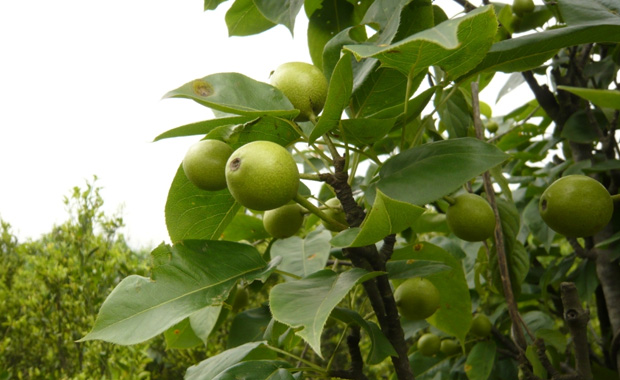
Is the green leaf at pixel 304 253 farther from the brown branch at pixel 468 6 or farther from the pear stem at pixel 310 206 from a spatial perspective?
the brown branch at pixel 468 6

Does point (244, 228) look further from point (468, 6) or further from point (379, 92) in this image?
point (468, 6)

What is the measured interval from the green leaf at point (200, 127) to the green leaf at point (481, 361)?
1160 mm

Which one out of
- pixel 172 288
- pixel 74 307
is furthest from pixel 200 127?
pixel 74 307

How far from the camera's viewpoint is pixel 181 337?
152 cm

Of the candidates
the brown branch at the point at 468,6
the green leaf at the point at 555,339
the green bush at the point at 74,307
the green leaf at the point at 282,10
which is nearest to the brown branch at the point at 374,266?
the green leaf at the point at 282,10

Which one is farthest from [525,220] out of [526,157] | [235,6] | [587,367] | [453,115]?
[235,6]

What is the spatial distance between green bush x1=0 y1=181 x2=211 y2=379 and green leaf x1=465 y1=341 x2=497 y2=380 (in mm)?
1303

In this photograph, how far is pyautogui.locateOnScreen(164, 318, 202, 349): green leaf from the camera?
1.48m

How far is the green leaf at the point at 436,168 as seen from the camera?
0.87 m

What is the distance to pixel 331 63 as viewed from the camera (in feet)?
3.40

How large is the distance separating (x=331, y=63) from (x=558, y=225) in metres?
0.54

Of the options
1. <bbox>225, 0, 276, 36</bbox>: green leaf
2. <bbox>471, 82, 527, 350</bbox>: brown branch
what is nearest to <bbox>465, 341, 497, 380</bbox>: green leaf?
<bbox>471, 82, 527, 350</bbox>: brown branch

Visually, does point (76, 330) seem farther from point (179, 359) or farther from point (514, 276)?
point (514, 276)

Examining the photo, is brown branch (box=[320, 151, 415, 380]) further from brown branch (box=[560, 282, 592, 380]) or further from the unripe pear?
brown branch (box=[560, 282, 592, 380])
